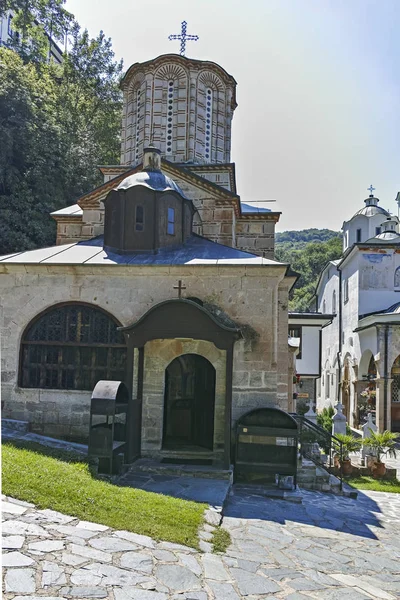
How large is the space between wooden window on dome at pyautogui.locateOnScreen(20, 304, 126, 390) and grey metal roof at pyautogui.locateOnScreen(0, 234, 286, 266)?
3.47ft

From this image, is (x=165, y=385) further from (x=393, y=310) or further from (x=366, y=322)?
(x=393, y=310)

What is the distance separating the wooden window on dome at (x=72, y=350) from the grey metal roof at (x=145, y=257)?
1.06 meters

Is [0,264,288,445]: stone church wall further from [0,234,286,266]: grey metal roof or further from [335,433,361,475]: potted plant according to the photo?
[335,433,361,475]: potted plant

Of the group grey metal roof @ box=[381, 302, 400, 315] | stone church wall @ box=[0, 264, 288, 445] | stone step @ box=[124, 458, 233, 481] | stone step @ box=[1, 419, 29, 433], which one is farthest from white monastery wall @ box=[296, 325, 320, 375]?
stone step @ box=[1, 419, 29, 433]

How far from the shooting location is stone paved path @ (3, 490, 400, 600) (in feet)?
12.2

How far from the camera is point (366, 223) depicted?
28000 mm

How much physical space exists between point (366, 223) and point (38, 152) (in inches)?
701

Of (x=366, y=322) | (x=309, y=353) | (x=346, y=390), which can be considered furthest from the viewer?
(x=346, y=390)

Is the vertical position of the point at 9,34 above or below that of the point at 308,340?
above

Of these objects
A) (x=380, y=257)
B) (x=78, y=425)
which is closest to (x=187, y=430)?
(x=78, y=425)

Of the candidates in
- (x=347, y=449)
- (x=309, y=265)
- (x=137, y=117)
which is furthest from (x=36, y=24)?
(x=309, y=265)

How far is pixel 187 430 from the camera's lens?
1102cm

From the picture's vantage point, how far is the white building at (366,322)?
19.6m

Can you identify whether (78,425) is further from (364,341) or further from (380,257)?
(380,257)
